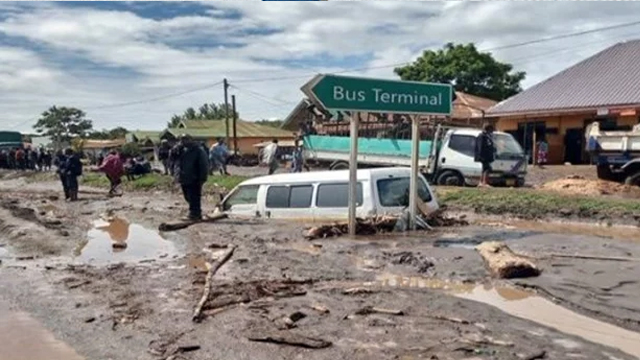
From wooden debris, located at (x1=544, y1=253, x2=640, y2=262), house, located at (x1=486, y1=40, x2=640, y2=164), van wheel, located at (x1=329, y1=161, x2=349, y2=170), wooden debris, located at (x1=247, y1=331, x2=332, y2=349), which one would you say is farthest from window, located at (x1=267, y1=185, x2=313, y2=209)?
house, located at (x1=486, y1=40, x2=640, y2=164)

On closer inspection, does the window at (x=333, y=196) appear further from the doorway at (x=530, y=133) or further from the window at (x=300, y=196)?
the doorway at (x=530, y=133)

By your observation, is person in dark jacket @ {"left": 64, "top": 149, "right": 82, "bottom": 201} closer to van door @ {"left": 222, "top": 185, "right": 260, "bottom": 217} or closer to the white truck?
van door @ {"left": 222, "top": 185, "right": 260, "bottom": 217}

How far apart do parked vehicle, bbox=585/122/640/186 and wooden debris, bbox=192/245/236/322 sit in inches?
501

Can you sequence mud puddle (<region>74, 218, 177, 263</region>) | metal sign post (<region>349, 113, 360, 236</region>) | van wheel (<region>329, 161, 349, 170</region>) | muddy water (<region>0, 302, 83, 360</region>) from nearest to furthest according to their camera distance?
muddy water (<region>0, 302, 83, 360</region>) < mud puddle (<region>74, 218, 177, 263</region>) < metal sign post (<region>349, 113, 360, 236</region>) < van wheel (<region>329, 161, 349, 170</region>)

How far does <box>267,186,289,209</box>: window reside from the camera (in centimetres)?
1293

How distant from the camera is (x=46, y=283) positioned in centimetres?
869

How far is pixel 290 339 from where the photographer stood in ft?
18.2

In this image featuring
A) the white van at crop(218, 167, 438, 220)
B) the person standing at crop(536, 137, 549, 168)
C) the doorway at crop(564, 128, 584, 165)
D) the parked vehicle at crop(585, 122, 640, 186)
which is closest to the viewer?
the white van at crop(218, 167, 438, 220)

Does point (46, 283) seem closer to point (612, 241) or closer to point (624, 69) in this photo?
point (612, 241)

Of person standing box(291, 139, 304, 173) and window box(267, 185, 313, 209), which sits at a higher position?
person standing box(291, 139, 304, 173)

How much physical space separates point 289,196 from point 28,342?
698 cm

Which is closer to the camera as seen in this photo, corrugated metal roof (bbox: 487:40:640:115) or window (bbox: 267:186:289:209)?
window (bbox: 267:186:289:209)

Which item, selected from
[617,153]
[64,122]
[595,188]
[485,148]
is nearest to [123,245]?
[485,148]

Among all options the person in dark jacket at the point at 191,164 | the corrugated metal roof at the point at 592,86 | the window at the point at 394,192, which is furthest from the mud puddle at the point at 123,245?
the corrugated metal roof at the point at 592,86
